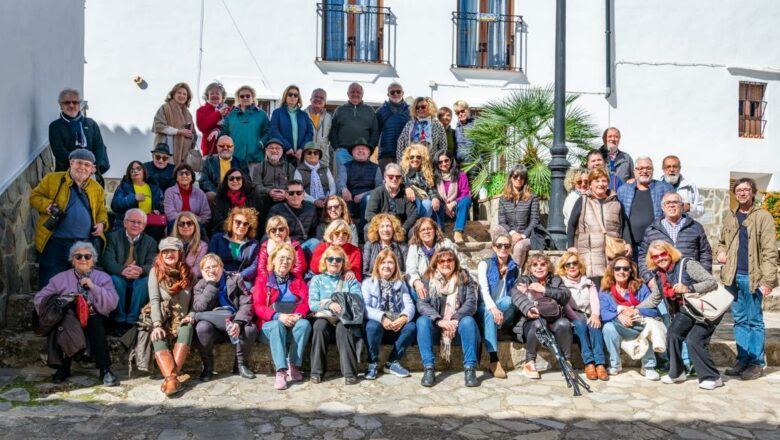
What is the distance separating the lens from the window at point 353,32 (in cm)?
1316

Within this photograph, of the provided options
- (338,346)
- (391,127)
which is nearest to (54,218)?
(338,346)

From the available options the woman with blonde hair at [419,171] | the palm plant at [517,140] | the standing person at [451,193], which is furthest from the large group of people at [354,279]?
the palm plant at [517,140]

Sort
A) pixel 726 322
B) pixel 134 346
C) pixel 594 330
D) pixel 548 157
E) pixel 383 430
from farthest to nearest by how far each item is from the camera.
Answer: pixel 548 157, pixel 726 322, pixel 594 330, pixel 134 346, pixel 383 430

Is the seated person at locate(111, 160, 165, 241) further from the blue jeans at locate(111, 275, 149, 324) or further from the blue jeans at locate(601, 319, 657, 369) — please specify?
the blue jeans at locate(601, 319, 657, 369)

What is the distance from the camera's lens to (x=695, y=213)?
23.9 ft

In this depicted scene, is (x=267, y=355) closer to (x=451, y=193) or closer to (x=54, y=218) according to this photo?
(x=54, y=218)

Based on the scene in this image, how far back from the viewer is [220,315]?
18.7 feet

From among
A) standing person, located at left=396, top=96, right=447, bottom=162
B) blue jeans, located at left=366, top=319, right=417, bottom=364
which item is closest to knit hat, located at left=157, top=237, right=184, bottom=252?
blue jeans, located at left=366, top=319, right=417, bottom=364

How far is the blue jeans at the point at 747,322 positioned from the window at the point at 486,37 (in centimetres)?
822

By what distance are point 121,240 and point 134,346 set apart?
43.4 inches

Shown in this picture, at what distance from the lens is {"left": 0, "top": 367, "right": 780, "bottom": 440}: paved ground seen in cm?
453

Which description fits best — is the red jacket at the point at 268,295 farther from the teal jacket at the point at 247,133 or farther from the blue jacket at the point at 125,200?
the teal jacket at the point at 247,133

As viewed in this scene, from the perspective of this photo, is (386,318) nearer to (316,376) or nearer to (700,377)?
(316,376)

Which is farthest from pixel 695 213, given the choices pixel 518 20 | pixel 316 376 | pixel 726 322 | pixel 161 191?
pixel 518 20
